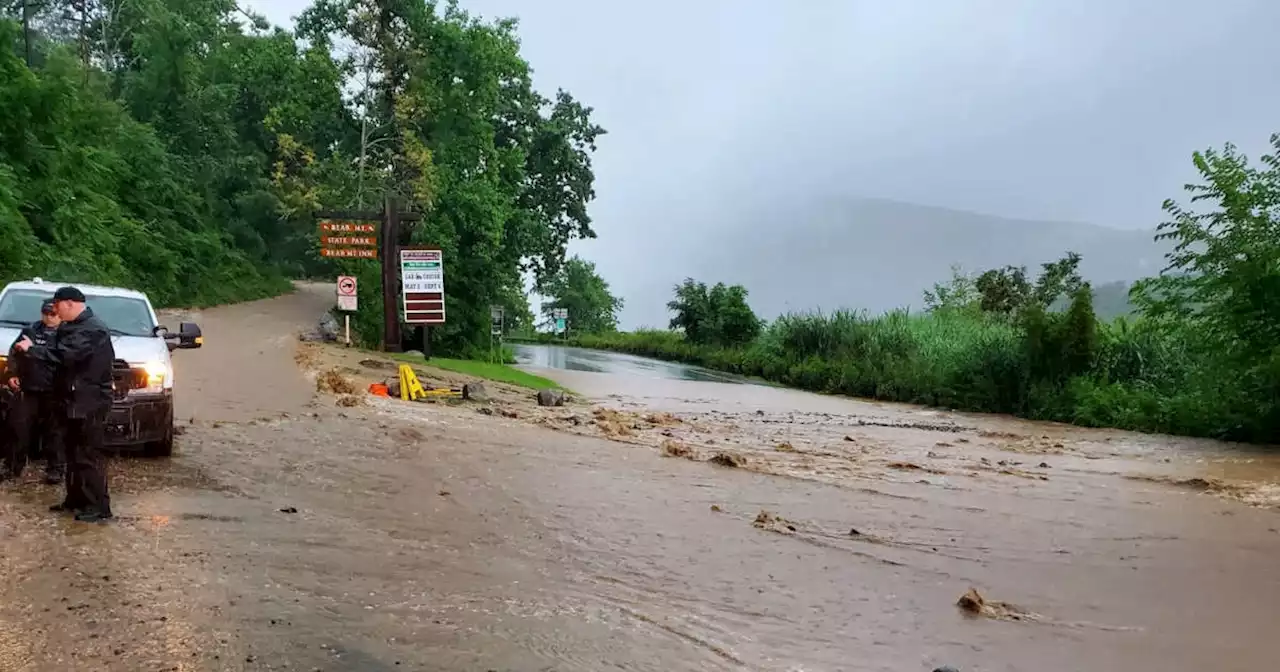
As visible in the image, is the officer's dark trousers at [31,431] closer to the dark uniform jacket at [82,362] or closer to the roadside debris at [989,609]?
the dark uniform jacket at [82,362]

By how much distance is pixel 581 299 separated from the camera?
323 ft

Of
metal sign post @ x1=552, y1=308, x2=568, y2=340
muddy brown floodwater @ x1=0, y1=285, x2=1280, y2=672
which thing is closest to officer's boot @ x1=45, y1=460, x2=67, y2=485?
muddy brown floodwater @ x1=0, y1=285, x2=1280, y2=672

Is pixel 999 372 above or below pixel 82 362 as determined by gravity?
below

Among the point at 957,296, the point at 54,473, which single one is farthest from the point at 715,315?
the point at 54,473

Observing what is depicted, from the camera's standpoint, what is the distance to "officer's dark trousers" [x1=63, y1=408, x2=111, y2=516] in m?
6.81

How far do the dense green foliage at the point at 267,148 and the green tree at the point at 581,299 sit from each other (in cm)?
4658

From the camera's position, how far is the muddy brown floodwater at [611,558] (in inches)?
199

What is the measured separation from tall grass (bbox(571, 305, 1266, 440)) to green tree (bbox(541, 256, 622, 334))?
54.5 meters

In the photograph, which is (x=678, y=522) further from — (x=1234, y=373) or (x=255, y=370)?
(x=1234, y=373)

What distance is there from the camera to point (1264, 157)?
18.7 metres

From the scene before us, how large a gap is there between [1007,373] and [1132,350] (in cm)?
322

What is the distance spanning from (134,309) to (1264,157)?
64.6 ft

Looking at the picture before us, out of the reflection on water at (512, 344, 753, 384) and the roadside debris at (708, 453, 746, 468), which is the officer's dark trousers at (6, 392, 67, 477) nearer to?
the roadside debris at (708, 453, 746, 468)

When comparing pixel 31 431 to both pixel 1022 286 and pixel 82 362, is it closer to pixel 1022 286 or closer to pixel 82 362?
pixel 82 362
